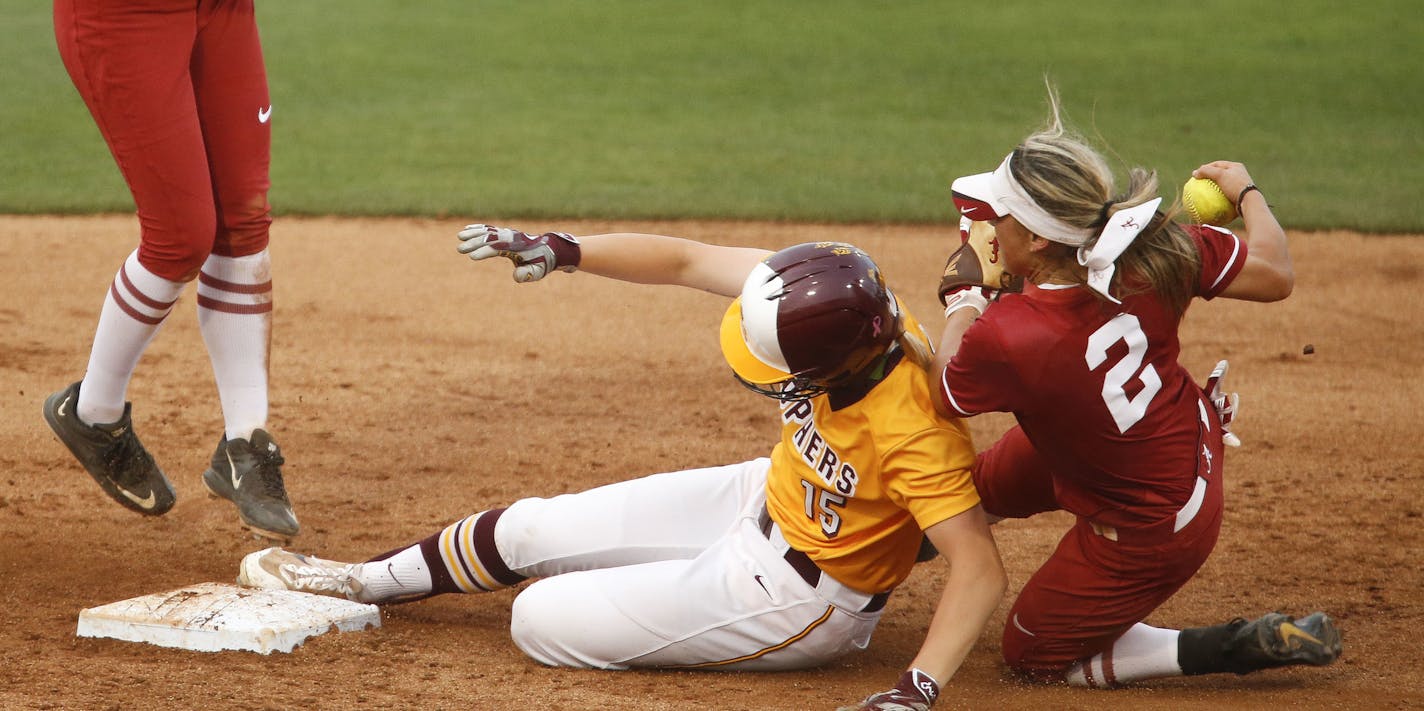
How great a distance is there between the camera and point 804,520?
127 inches

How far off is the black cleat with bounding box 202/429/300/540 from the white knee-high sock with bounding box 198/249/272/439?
0.05m

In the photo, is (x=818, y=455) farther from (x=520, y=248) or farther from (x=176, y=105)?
(x=176, y=105)

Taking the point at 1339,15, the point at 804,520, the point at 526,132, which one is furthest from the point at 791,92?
the point at 804,520

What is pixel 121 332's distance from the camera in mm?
3797

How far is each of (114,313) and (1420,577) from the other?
3.62 m

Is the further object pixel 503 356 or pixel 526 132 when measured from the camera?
pixel 526 132

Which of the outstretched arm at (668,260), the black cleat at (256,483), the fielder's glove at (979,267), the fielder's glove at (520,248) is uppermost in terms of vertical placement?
the fielder's glove at (979,267)

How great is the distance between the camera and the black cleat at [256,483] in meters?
3.77

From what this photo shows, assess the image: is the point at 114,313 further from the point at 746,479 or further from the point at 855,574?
the point at 855,574

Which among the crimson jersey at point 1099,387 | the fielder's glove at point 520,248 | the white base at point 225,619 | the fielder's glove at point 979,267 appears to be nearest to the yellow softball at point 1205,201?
the crimson jersey at point 1099,387

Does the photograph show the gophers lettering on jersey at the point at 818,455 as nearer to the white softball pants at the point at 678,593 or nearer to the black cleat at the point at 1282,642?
the white softball pants at the point at 678,593

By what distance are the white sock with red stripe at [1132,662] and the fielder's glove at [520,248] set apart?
5.05 ft

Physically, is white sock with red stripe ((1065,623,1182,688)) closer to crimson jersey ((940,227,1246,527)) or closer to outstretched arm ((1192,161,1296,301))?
crimson jersey ((940,227,1246,527))

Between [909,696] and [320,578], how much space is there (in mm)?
1674
